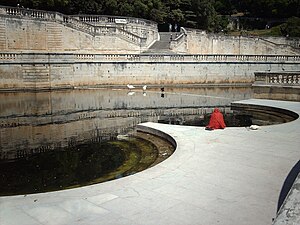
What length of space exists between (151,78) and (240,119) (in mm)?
16293

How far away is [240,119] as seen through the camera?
1574 centimetres

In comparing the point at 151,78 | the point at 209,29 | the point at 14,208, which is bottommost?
the point at 14,208

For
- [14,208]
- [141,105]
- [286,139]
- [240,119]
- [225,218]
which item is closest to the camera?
[225,218]

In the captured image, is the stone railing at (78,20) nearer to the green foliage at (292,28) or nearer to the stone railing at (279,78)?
the stone railing at (279,78)

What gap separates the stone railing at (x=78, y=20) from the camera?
29644 millimetres

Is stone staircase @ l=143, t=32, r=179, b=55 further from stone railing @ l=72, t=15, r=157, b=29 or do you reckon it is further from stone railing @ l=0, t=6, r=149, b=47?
stone railing @ l=72, t=15, r=157, b=29

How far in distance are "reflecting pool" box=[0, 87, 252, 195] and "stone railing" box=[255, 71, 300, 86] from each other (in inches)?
98.9

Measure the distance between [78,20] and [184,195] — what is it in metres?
29.4

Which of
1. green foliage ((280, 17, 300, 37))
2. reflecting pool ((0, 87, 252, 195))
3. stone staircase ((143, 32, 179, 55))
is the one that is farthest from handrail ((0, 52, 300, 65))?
green foliage ((280, 17, 300, 37))

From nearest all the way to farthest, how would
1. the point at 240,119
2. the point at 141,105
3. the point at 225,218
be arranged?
the point at 225,218
the point at 240,119
the point at 141,105

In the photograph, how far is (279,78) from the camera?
66.7 feet

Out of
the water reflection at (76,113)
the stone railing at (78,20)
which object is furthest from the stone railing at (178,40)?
the water reflection at (76,113)

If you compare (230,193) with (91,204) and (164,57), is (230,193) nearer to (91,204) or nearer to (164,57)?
(91,204)

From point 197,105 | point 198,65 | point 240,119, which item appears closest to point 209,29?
point 198,65
